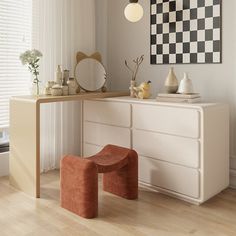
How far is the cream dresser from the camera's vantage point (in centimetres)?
240

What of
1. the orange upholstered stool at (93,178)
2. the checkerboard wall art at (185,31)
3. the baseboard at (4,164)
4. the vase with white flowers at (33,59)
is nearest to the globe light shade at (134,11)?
the checkerboard wall art at (185,31)

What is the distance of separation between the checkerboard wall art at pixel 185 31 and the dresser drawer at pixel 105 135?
0.83 m

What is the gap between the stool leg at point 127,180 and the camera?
2510 mm

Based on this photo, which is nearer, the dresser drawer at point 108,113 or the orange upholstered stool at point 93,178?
the orange upholstered stool at point 93,178

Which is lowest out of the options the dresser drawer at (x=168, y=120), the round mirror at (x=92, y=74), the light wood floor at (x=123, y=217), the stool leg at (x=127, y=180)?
the light wood floor at (x=123, y=217)

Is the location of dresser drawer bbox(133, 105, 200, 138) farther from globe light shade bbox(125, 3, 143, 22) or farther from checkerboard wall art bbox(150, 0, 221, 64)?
globe light shade bbox(125, 3, 143, 22)

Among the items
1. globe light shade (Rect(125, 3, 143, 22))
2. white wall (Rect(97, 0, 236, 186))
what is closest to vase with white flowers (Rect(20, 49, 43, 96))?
globe light shade (Rect(125, 3, 143, 22))

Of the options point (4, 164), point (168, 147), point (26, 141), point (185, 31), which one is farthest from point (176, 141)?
point (4, 164)

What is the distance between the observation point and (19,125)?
273 centimetres

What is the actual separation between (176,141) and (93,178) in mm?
725

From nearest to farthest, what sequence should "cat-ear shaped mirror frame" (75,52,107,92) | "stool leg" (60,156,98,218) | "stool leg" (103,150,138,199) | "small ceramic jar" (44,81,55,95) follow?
1. "stool leg" (60,156,98,218)
2. "stool leg" (103,150,138,199)
3. "small ceramic jar" (44,81,55,95)
4. "cat-ear shaped mirror frame" (75,52,107,92)

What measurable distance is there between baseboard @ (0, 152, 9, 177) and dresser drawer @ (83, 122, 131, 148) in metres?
0.77

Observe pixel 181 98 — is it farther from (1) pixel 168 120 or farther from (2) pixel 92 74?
(2) pixel 92 74

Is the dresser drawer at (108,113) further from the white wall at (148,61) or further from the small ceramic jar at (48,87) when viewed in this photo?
the white wall at (148,61)
